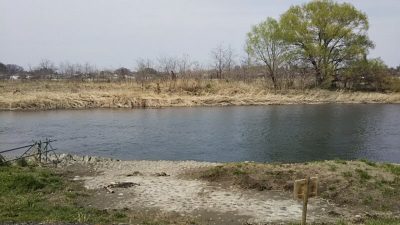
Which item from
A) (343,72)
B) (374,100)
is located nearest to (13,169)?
(374,100)

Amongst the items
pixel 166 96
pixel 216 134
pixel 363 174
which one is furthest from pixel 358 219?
pixel 166 96

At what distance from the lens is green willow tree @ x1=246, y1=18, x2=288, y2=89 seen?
74.8m

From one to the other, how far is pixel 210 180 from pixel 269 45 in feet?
198

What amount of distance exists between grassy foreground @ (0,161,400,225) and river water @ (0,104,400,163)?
750cm

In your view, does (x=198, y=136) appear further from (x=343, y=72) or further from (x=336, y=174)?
(x=343, y=72)

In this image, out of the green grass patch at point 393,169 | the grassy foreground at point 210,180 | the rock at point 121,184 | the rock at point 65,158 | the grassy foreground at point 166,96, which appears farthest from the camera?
the grassy foreground at point 166,96

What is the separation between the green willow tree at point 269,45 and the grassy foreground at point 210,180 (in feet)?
190

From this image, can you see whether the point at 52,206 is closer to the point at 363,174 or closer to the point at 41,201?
the point at 41,201

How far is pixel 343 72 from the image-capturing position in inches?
2874

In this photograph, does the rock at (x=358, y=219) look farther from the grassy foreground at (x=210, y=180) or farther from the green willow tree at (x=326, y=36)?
the green willow tree at (x=326, y=36)

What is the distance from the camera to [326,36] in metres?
72.5

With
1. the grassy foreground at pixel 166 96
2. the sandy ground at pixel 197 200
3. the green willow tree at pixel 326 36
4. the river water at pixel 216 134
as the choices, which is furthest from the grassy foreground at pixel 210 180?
the green willow tree at pixel 326 36

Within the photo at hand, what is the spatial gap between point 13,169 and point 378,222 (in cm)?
1478

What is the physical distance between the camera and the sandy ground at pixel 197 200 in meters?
13.2
